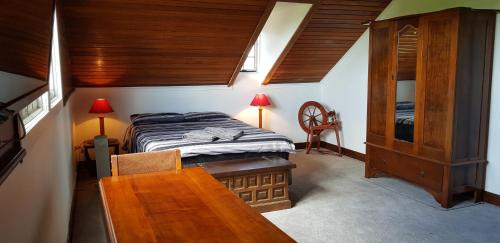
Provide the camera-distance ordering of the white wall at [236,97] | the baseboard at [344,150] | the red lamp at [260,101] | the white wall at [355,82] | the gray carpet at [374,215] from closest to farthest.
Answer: the gray carpet at [374,215], the white wall at [355,82], the white wall at [236,97], the baseboard at [344,150], the red lamp at [260,101]

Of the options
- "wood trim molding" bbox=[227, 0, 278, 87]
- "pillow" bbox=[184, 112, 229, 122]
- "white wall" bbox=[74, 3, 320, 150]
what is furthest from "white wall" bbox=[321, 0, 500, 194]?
"pillow" bbox=[184, 112, 229, 122]

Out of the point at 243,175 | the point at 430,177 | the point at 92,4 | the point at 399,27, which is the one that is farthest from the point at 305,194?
the point at 92,4

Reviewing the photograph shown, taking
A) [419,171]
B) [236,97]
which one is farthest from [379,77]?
[236,97]

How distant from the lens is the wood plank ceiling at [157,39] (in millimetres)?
3830

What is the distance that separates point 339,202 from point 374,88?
134 cm

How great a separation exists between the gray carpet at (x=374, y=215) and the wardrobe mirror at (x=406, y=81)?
0.61m

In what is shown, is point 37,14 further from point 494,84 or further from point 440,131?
point 494,84

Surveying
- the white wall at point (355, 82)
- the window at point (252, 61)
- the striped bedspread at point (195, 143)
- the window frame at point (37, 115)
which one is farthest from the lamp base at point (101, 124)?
the white wall at point (355, 82)

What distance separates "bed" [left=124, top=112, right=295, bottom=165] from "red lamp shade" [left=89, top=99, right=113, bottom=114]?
1.14ft

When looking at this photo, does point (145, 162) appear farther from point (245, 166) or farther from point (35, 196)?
point (245, 166)

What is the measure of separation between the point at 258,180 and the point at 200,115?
1872mm

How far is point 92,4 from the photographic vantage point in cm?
362

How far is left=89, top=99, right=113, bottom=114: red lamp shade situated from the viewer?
183 inches

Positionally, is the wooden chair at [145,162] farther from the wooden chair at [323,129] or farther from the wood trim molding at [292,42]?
the wooden chair at [323,129]
